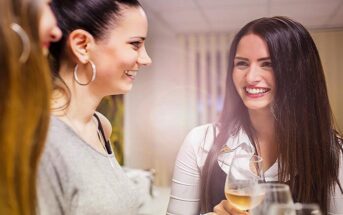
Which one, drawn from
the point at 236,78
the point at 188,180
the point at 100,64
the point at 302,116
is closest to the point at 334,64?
the point at 302,116

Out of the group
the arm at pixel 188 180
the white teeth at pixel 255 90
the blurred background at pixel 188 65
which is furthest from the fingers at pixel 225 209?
the white teeth at pixel 255 90

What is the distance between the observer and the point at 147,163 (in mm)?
1372

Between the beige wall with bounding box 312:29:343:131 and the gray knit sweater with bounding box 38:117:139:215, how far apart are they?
68 cm

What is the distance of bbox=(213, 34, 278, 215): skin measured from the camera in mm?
1187

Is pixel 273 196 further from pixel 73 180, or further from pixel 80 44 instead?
pixel 80 44

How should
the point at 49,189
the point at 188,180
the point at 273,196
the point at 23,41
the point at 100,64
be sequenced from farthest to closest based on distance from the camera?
the point at 188,180 < the point at 100,64 < the point at 49,189 < the point at 273,196 < the point at 23,41

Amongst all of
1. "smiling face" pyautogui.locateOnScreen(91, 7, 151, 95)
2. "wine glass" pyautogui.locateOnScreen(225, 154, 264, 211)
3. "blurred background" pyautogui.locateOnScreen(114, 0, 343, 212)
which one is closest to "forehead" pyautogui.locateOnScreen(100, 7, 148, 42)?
"smiling face" pyautogui.locateOnScreen(91, 7, 151, 95)

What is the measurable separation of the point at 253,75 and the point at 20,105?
69cm

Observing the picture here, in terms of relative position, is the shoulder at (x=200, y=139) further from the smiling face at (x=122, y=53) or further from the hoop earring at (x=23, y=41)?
the hoop earring at (x=23, y=41)

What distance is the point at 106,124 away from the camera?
1.25 m

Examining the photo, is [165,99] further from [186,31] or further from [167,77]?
[186,31]

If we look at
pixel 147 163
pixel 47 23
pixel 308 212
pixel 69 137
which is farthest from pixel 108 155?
pixel 308 212

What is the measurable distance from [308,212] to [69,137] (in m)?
0.56

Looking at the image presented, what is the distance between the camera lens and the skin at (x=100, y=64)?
3.39 ft
